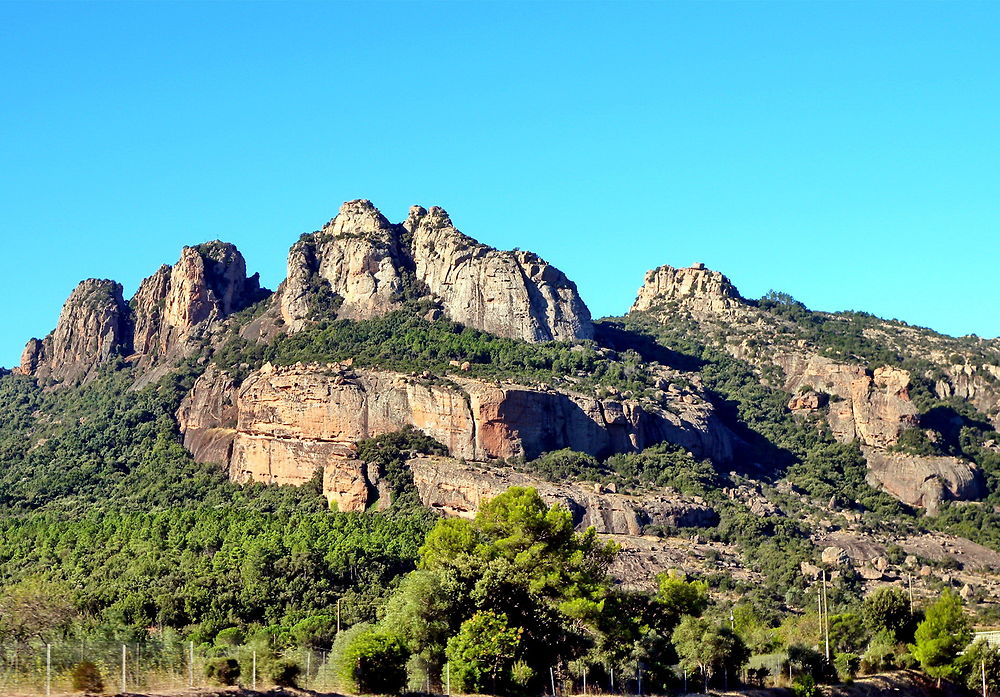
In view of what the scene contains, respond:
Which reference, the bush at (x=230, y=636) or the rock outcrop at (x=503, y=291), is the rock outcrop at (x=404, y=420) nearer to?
the rock outcrop at (x=503, y=291)

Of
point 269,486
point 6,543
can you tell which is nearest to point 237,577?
point 6,543

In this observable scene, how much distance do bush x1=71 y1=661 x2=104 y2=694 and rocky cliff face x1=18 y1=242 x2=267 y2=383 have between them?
140 meters

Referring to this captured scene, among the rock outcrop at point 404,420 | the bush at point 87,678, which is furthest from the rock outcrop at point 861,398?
the bush at point 87,678

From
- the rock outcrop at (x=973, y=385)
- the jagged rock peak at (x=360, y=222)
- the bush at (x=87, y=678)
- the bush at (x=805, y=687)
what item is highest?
the jagged rock peak at (x=360, y=222)

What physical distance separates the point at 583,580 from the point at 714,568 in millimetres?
55934

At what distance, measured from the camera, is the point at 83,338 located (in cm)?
18988

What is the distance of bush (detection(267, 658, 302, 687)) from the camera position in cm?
4609

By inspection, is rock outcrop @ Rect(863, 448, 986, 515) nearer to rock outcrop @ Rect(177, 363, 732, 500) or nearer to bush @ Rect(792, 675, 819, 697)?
rock outcrop @ Rect(177, 363, 732, 500)

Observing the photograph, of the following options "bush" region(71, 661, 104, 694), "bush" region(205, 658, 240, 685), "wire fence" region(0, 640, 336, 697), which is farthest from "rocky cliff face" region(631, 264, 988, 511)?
"bush" region(71, 661, 104, 694)

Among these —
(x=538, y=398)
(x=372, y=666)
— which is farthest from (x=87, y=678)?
(x=538, y=398)

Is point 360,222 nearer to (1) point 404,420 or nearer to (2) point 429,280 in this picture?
(2) point 429,280

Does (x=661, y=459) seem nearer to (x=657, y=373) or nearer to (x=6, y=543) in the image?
(x=657, y=373)

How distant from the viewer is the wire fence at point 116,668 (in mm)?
38750

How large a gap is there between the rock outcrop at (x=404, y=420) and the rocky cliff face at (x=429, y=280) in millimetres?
20697
